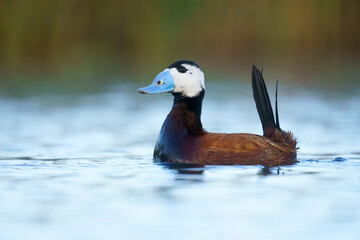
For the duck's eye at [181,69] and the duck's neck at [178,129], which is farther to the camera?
the duck's eye at [181,69]

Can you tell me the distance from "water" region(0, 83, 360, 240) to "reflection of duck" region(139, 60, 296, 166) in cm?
19

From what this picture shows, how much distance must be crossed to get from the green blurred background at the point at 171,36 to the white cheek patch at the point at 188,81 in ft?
23.7

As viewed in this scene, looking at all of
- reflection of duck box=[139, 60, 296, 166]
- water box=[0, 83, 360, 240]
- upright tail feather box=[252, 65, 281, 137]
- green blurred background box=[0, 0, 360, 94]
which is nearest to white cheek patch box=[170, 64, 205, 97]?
reflection of duck box=[139, 60, 296, 166]

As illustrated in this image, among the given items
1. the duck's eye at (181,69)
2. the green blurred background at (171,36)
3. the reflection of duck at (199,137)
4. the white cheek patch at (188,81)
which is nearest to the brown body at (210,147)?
the reflection of duck at (199,137)

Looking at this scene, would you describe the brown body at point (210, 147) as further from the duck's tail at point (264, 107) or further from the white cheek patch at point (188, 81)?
the white cheek patch at point (188, 81)

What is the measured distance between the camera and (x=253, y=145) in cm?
720

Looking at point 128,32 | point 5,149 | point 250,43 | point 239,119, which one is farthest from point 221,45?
point 5,149

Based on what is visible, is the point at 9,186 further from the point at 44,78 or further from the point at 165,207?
the point at 44,78

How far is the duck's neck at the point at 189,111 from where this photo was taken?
24.4 feet

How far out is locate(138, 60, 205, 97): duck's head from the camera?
749cm

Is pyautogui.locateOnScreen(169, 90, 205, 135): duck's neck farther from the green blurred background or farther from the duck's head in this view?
the green blurred background

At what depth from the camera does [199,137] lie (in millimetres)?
7262

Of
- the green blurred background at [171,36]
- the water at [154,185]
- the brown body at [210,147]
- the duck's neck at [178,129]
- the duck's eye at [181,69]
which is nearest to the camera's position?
the water at [154,185]

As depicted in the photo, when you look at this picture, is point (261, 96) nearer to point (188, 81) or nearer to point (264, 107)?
point (264, 107)
